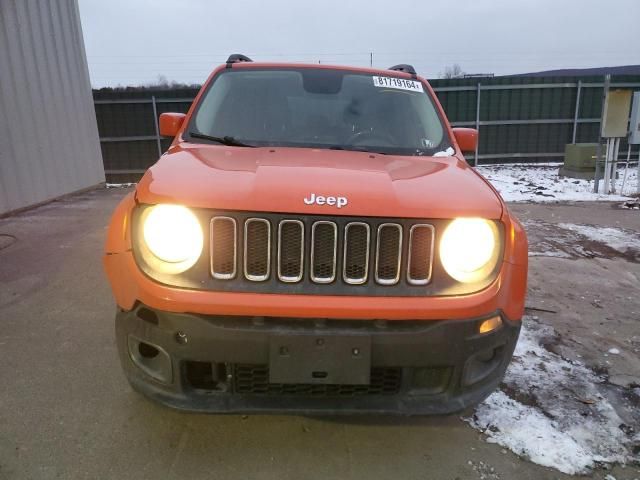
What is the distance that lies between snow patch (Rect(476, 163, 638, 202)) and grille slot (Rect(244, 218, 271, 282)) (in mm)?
8382

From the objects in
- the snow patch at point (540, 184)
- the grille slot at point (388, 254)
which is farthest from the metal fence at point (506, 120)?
the grille slot at point (388, 254)

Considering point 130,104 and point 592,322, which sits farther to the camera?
point 130,104

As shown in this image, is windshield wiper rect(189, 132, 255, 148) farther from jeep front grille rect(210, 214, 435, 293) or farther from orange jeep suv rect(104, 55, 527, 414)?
jeep front grille rect(210, 214, 435, 293)

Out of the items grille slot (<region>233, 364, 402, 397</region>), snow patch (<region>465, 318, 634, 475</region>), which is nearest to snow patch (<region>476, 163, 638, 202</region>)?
snow patch (<region>465, 318, 634, 475</region>)

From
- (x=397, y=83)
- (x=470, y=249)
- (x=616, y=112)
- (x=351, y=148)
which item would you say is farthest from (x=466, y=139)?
(x=616, y=112)

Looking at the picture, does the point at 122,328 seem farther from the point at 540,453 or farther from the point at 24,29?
the point at 24,29

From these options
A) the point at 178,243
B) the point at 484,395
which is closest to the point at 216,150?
the point at 178,243

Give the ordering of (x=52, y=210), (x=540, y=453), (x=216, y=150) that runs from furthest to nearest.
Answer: (x=52, y=210)
(x=216, y=150)
(x=540, y=453)

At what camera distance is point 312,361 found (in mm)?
1900

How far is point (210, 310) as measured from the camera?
187 centimetres

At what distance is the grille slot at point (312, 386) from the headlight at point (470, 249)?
0.51 meters

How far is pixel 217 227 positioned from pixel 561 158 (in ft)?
49.1

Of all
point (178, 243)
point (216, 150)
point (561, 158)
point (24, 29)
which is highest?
point (24, 29)

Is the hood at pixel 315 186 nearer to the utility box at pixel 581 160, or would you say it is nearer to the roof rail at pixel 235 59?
the roof rail at pixel 235 59
